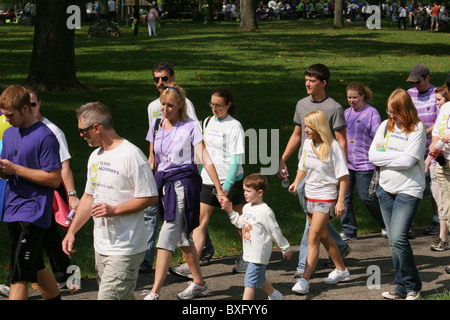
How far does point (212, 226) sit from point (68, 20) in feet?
32.8

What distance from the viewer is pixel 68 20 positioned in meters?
17.7

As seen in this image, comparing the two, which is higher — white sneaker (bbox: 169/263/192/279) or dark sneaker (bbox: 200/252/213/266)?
white sneaker (bbox: 169/263/192/279)

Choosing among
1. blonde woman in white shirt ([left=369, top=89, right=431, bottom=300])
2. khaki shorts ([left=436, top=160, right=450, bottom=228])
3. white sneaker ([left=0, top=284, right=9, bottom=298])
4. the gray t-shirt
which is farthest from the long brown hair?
white sneaker ([left=0, top=284, right=9, bottom=298])

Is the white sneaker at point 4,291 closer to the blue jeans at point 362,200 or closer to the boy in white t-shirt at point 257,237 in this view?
the boy in white t-shirt at point 257,237

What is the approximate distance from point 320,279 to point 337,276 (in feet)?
0.84

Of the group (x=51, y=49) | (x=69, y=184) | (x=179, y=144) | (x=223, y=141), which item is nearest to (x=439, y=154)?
(x=223, y=141)

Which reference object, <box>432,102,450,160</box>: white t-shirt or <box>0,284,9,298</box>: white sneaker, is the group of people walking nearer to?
<box>432,102,450,160</box>: white t-shirt

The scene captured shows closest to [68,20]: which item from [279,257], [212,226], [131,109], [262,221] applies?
[131,109]

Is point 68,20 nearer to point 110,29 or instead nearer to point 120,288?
point 120,288

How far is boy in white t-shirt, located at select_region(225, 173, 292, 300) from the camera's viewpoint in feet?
20.2

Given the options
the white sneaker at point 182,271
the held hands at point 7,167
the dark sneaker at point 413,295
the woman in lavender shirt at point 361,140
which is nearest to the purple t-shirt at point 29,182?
the held hands at point 7,167

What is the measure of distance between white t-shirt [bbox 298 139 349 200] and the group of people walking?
A: 10 millimetres

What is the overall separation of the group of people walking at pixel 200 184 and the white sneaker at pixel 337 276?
10 millimetres

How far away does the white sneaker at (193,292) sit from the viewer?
6.64 metres
